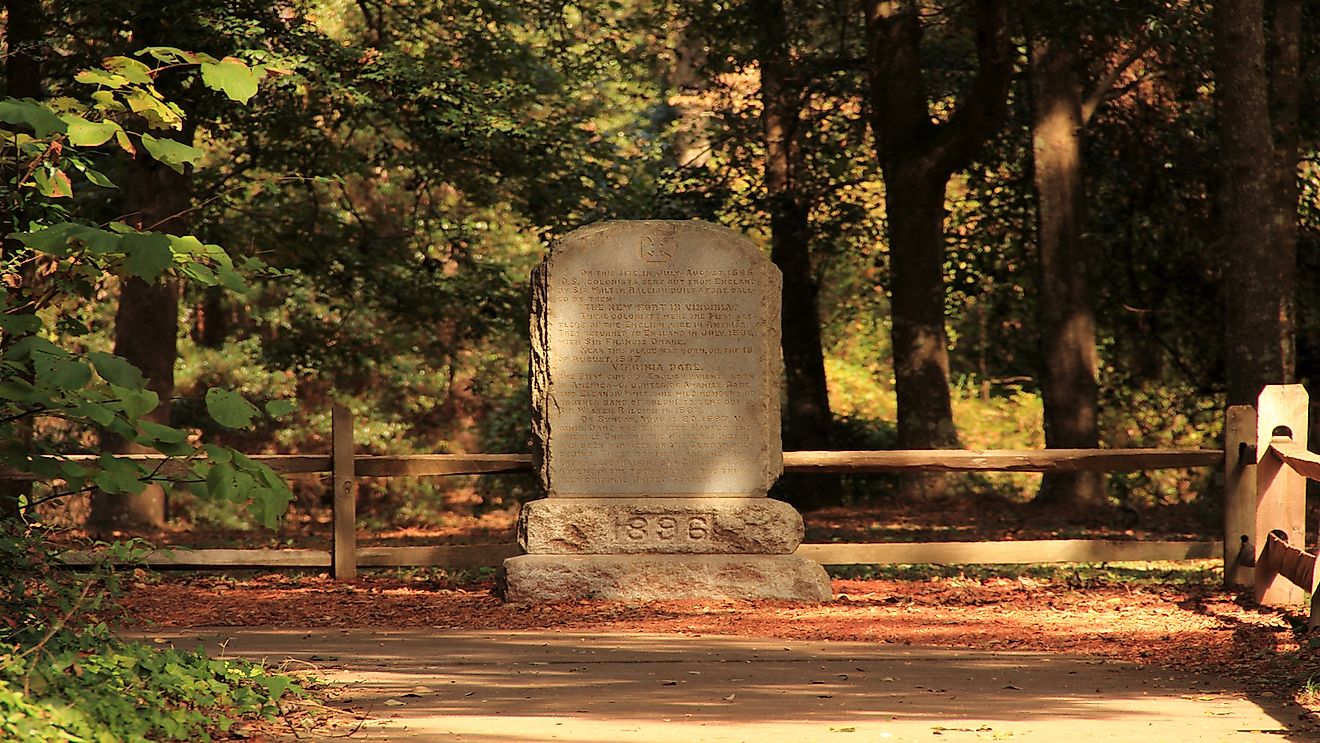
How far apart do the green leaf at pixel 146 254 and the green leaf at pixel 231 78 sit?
2.32 feet

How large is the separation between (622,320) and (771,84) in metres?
9.25

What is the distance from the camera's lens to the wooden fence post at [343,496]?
12.0 meters

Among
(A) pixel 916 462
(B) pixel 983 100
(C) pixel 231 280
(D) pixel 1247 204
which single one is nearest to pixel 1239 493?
(A) pixel 916 462

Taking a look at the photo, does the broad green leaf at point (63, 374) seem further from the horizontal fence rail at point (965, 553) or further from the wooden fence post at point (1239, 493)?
the wooden fence post at point (1239, 493)

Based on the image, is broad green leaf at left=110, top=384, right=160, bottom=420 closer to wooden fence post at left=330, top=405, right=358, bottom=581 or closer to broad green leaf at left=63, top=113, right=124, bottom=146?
broad green leaf at left=63, top=113, right=124, bottom=146

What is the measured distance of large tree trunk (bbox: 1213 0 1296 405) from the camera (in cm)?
1284

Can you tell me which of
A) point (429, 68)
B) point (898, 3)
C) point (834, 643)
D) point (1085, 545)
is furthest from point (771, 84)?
point (834, 643)

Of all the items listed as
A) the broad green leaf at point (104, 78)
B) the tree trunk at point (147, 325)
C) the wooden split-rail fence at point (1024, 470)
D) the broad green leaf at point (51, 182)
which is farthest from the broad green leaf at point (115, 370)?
Result: the tree trunk at point (147, 325)

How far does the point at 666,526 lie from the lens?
35.3 ft

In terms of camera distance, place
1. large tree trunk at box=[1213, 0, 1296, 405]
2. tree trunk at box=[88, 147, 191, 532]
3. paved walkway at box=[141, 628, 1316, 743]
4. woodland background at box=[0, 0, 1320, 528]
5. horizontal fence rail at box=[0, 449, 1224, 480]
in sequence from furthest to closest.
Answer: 1. tree trunk at box=[88, 147, 191, 532]
2. woodland background at box=[0, 0, 1320, 528]
3. large tree trunk at box=[1213, 0, 1296, 405]
4. horizontal fence rail at box=[0, 449, 1224, 480]
5. paved walkway at box=[141, 628, 1316, 743]

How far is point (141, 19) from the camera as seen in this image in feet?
48.2

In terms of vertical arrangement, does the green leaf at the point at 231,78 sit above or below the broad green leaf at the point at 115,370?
above

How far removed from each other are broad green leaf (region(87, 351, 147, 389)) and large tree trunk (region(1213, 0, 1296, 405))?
1012 centimetres

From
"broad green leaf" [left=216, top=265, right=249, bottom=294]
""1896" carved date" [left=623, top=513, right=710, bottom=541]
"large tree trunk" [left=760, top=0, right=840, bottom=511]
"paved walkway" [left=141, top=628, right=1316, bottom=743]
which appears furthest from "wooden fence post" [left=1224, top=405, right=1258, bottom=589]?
"large tree trunk" [left=760, top=0, right=840, bottom=511]
